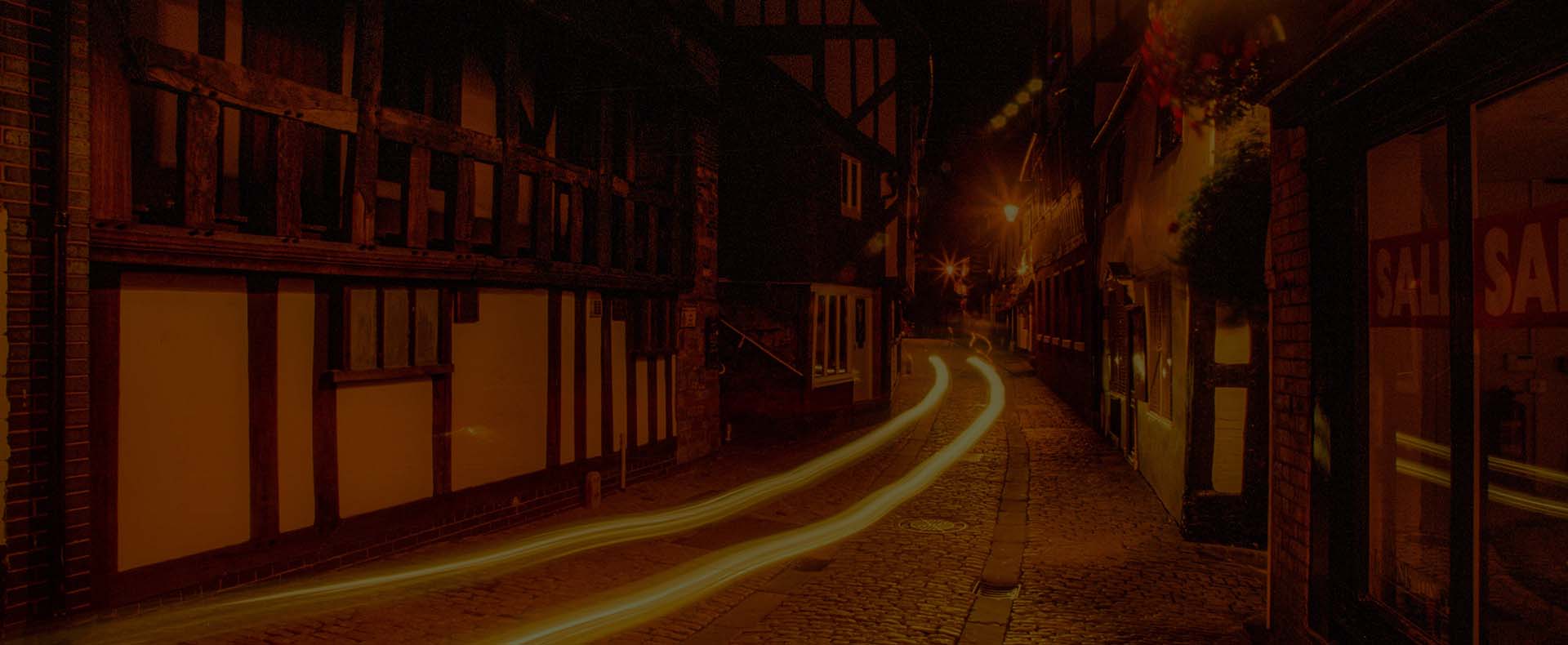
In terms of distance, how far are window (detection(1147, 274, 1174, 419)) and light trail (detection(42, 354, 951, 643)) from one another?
4.59 m

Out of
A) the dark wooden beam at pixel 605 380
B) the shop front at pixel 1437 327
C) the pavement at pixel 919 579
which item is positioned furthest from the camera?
the dark wooden beam at pixel 605 380

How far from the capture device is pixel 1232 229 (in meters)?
7.51

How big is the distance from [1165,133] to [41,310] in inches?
409

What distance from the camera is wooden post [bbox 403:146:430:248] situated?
764cm

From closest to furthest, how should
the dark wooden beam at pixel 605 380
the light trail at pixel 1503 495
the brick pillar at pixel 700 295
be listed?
the light trail at pixel 1503 495, the dark wooden beam at pixel 605 380, the brick pillar at pixel 700 295

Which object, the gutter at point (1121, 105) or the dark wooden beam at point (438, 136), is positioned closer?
the dark wooden beam at point (438, 136)

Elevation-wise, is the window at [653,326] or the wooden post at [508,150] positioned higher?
the wooden post at [508,150]

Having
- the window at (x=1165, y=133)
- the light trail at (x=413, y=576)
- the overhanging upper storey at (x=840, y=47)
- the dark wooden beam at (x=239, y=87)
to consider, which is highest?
the overhanging upper storey at (x=840, y=47)

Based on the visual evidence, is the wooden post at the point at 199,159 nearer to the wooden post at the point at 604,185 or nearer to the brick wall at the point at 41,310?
the brick wall at the point at 41,310

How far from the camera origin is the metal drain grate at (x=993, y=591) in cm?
681

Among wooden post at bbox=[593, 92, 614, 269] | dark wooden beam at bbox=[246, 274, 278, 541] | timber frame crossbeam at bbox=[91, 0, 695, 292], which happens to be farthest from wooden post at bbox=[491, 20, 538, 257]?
dark wooden beam at bbox=[246, 274, 278, 541]

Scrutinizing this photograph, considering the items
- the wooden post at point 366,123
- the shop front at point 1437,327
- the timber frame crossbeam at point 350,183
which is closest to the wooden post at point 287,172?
the timber frame crossbeam at point 350,183

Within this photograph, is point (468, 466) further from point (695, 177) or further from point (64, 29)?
point (695, 177)

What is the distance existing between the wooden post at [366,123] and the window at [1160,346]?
819cm
